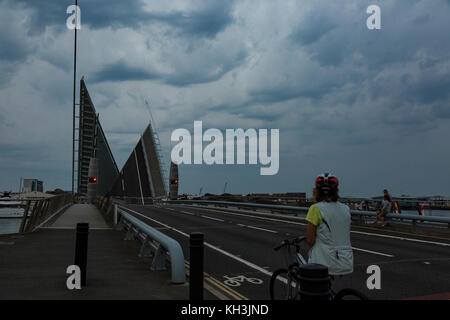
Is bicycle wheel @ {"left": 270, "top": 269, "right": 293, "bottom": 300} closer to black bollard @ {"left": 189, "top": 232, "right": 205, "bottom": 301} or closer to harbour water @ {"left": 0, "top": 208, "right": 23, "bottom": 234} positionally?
black bollard @ {"left": 189, "top": 232, "right": 205, "bottom": 301}

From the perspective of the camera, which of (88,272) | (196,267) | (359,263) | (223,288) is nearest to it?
(196,267)

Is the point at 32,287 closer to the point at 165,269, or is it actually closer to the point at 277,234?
the point at 165,269

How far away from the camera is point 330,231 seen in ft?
14.2

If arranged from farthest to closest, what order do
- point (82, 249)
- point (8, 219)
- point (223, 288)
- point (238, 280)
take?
1. point (8, 219)
2. point (238, 280)
3. point (82, 249)
4. point (223, 288)

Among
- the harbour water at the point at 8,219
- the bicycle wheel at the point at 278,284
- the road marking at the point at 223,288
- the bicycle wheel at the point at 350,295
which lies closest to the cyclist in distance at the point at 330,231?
the bicycle wheel at the point at 350,295

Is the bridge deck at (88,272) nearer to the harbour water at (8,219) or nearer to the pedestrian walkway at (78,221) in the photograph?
the pedestrian walkway at (78,221)

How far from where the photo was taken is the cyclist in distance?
433cm

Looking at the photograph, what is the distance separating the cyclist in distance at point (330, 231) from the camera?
4332 millimetres

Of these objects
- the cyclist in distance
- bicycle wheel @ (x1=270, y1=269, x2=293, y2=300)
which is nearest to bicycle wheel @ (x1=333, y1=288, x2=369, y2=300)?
the cyclist in distance

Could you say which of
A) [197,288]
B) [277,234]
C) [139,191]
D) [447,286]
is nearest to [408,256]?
[447,286]

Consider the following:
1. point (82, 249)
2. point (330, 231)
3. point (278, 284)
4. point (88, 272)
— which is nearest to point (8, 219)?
point (88, 272)

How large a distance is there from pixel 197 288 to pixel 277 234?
1066 cm

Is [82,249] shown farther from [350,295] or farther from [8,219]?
[8,219]
